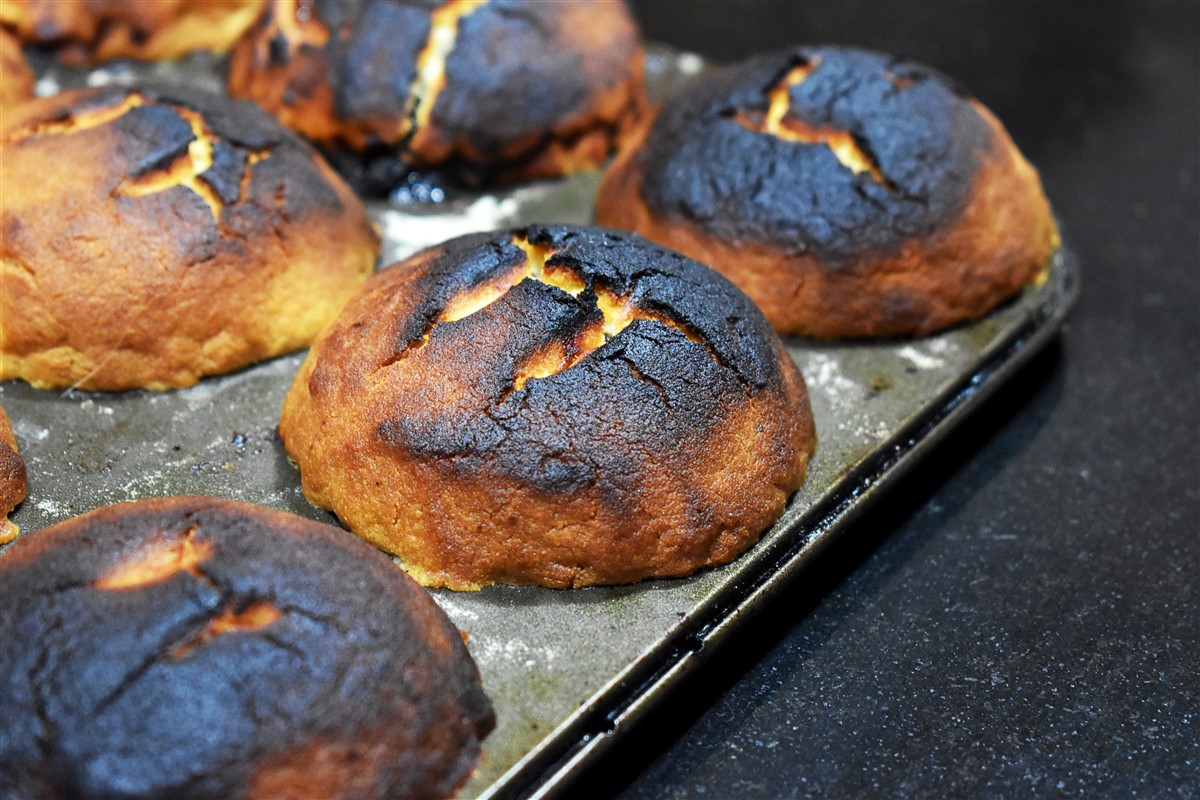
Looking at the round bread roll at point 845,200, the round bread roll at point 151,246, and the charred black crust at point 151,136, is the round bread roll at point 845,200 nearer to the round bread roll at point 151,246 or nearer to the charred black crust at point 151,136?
the round bread roll at point 151,246

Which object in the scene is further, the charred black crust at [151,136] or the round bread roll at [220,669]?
the charred black crust at [151,136]

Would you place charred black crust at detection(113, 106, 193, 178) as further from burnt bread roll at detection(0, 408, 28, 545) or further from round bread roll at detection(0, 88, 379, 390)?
burnt bread roll at detection(0, 408, 28, 545)

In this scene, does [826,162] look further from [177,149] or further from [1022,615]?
[177,149]

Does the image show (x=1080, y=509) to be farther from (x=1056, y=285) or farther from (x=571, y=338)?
(x=571, y=338)

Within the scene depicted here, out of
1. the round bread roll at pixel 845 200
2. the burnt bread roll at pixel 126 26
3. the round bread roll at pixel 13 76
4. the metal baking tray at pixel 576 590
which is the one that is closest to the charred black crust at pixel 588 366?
the metal baking tray at pixel 576 590

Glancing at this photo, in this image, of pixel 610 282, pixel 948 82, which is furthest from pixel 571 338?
pixel 948 82

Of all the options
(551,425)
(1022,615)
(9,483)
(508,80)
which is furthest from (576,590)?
(508,80)

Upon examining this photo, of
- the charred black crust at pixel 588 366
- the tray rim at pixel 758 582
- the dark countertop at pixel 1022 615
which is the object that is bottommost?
the dark countertop at pixel 1022 615
